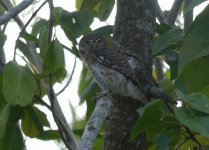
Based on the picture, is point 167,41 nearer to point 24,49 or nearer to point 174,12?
point 24,49

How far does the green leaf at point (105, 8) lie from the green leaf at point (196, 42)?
1072 millimetres

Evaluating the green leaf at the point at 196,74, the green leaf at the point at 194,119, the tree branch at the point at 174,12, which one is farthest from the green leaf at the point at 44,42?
the tree branch at the point at 174,12

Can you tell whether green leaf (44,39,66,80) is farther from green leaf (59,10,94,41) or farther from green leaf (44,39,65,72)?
green leaf (59,10,94,41)

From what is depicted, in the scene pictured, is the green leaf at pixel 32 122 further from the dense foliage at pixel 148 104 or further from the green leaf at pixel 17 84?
the green leaf at pixel 17 84

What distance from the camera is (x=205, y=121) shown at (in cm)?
211

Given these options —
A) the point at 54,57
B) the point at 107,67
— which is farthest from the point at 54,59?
the point at 107,67

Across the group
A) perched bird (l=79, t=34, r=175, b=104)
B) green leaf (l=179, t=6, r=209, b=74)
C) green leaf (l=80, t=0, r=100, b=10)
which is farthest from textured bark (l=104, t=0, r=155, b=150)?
green leaf (l=179, t=6, r=209, b=74)

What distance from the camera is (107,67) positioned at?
347 cm

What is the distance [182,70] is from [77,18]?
122 centimetres

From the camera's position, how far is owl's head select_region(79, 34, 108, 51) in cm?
345

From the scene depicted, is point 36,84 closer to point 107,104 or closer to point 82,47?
Answer: point 107,104

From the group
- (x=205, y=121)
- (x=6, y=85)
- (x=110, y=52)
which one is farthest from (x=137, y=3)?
(x=205, y=121)

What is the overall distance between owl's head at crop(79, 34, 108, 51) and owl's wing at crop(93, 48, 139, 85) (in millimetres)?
33

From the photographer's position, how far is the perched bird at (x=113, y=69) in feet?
9.28
